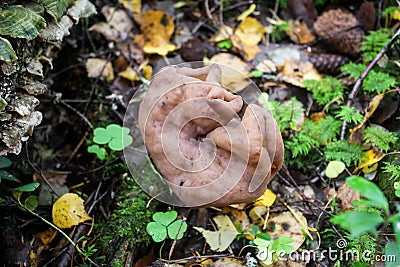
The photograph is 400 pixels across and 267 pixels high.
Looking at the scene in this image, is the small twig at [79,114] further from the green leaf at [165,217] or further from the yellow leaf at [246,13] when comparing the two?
the yellow leaf at [246,13]

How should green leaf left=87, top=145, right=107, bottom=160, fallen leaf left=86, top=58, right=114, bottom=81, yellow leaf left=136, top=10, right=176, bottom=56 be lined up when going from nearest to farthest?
green leaf left=87, top=145, right=107, bottom=160
fallen leaf left=86, top=58, right=114, bottom=81
yellow leaf left=136, top=10, right=176, bottom=56

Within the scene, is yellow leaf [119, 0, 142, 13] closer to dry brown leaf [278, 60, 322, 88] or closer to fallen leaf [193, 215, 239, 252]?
dry brown leaf [278, 60, 322, 88]

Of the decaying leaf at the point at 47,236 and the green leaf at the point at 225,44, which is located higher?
the green leaf at the point at 225,44

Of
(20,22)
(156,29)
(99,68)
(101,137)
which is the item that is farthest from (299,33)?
(20,22)

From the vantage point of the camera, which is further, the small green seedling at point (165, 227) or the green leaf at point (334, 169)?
the green leaf at point (334, 169)

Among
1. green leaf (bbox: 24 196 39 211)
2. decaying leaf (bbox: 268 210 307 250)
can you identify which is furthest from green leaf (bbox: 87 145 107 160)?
decaying leaf (bbox: 268 210 307 250)

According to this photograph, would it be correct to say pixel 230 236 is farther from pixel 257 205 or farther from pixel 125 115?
pixel 125 115

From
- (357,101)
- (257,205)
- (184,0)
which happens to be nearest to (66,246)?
(257,205)

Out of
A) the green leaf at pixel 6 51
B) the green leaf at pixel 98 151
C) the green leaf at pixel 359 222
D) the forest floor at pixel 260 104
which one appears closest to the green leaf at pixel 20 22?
the green leaf at pixel 6 51
